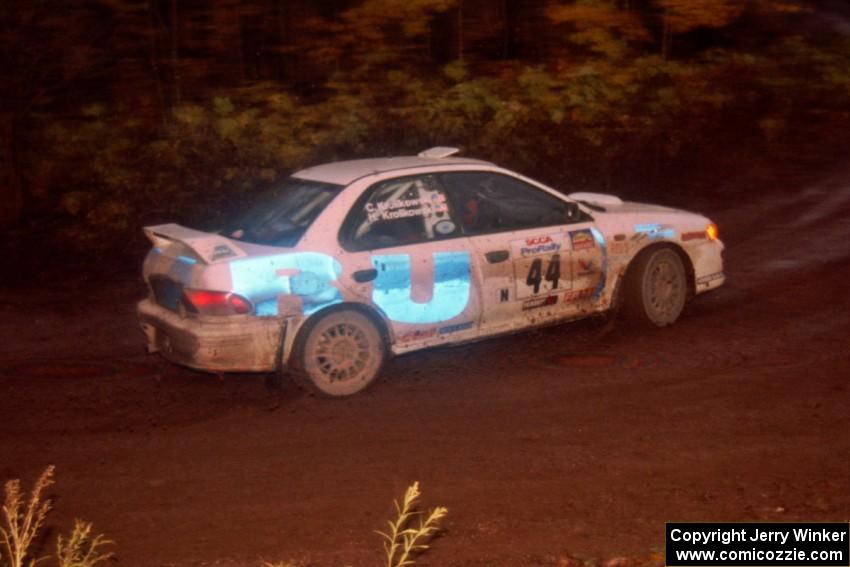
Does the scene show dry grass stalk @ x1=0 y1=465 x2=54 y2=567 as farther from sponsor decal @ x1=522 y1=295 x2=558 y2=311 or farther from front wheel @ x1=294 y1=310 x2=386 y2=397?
sponsor decal @ x1=522 y1=295 x2=558 y2=311

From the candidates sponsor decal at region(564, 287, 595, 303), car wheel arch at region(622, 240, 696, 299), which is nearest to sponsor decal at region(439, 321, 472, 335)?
sponsor decal at region(564, 287, 595, 303)

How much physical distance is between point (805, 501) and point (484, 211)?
3626 millimetres

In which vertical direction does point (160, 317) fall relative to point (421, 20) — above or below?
below

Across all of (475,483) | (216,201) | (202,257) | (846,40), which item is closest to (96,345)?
(202,257)

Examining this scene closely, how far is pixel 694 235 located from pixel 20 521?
5.92 meters

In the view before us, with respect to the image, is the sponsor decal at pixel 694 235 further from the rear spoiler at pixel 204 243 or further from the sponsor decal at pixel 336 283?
the rear spoiler at pixel 204 243

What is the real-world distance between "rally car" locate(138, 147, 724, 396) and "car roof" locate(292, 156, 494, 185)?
19 mm

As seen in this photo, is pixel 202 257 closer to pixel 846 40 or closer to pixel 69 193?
pixel 846 40

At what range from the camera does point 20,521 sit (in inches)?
257

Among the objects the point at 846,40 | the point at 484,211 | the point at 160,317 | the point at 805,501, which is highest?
the point at 846,40

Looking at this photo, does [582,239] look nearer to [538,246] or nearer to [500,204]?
[538,246]

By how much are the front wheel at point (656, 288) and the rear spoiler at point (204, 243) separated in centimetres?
332

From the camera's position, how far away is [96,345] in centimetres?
1053

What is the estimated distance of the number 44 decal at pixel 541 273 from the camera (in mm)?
9328
